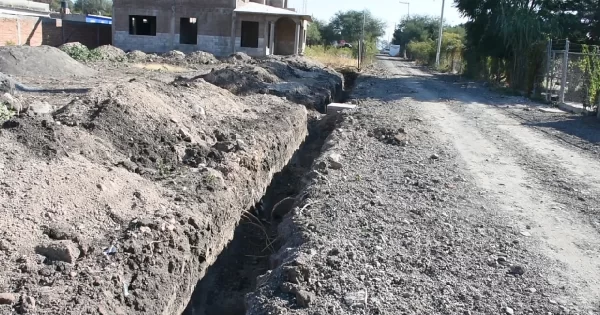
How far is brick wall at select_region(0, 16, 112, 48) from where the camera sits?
101 feet

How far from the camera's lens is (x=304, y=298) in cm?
427

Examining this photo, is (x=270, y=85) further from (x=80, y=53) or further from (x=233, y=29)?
(x=233, y=29)

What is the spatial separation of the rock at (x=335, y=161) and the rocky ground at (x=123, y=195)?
1135 millimetres

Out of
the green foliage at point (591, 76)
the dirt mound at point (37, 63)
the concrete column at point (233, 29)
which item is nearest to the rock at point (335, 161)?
the green foliage at point (591, 76)

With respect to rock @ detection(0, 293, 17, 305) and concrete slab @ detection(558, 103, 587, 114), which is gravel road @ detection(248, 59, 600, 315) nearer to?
rock @ detection(0, 293, 17, 305)

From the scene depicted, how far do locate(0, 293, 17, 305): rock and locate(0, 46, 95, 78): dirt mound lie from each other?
16.7m

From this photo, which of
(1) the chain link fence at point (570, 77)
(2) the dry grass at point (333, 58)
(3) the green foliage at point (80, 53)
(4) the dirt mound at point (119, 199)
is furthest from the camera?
(2) the dry grass at point (333, 58)

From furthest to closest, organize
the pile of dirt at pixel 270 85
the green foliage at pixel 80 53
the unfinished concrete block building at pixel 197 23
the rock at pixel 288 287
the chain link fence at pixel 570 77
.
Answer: the unfinished concrete block building at pixel 197 23 < the green foliage at pixel 80 53 < the chain link fence at pixel 570 77 < the pile of dirt at pixel 270 85 < the rock at pixel 288 287

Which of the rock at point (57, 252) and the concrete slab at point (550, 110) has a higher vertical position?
the concrete slab at point (550, 110)

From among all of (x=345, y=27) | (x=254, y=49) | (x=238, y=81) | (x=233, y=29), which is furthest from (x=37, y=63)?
(x=345, y=27)

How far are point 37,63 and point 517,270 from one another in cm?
1905

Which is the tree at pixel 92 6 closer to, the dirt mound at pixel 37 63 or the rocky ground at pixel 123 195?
the dirt mound at pixel 37 63

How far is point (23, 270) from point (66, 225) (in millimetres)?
794

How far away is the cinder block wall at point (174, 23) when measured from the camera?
36031 millimetres
